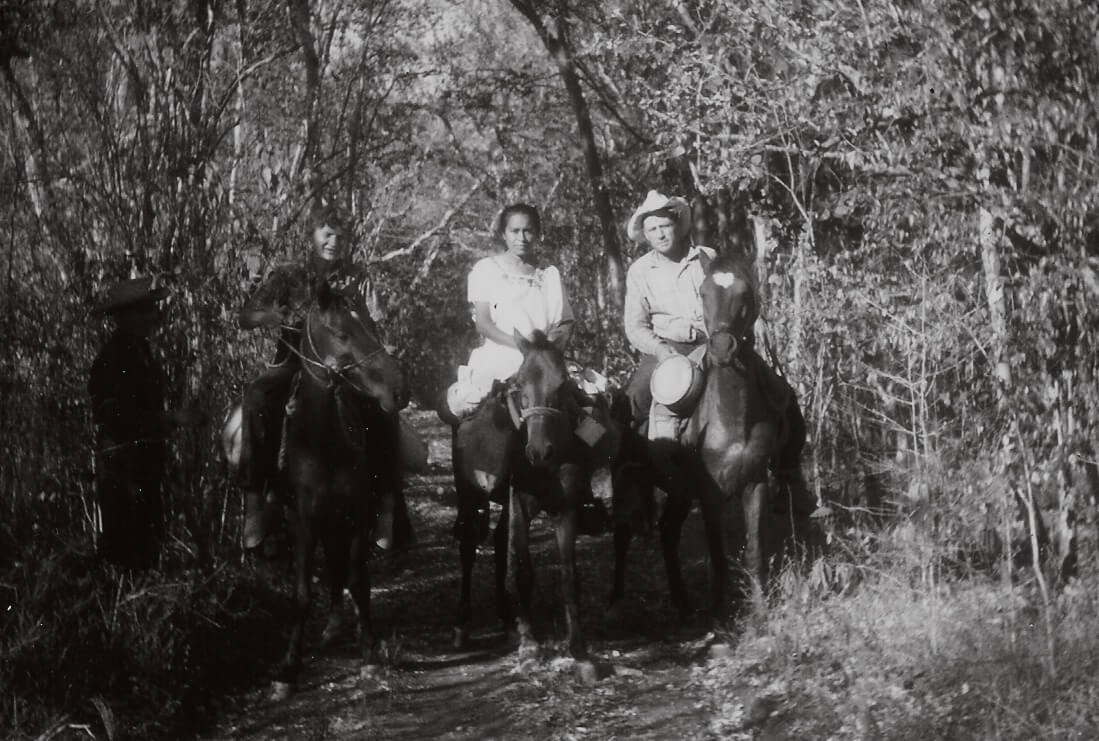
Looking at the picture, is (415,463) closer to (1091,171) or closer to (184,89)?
(184,89)

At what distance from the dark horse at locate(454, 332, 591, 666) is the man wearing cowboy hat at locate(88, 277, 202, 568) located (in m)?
1.82

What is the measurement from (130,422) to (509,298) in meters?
2.48

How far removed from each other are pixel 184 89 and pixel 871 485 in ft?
20.9

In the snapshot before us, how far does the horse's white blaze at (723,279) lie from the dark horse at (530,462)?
1040 millimetres

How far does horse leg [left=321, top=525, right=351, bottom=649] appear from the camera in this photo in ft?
26.7

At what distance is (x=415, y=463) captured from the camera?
8.46 metres

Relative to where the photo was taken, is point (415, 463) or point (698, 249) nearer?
point (415, 463)

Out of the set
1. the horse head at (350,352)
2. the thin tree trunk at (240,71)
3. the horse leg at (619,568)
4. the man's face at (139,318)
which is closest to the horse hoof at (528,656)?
the horse leg at (619,568)

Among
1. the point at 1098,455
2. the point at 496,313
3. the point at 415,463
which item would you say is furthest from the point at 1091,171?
the point at 415,463

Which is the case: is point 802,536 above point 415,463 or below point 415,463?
below

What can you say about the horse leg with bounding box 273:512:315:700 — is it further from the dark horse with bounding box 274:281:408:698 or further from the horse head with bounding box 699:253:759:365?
the horse head with bounding box 699:253:759:365

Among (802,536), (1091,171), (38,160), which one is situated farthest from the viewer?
(802,536)

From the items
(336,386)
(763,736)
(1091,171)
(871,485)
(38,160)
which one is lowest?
(763,736)

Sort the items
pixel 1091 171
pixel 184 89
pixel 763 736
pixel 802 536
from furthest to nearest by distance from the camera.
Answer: pixel 802 536, pixel 184 89, pixel 763 736, pixel 1091 171
